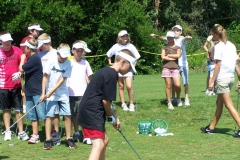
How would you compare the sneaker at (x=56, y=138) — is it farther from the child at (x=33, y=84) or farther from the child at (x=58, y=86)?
the child at (x=33, y=84)

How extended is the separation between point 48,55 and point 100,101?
305cm

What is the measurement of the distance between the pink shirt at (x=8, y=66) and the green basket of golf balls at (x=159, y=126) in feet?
8.47

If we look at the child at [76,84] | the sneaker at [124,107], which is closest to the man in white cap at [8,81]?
the child at [76,84]

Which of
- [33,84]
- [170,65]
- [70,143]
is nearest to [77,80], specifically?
[33,84]

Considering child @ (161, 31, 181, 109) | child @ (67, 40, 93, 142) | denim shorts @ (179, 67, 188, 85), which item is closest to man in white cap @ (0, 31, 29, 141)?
child @ (67, 40, 93, 142)

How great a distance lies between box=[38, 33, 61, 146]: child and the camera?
849cm

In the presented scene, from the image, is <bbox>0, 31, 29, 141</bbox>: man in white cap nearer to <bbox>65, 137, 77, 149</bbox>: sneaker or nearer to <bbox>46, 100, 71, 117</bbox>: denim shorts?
<bbox>46, 100, 71, 117</bbox>: denim shorts

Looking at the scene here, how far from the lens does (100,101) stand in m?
6.02

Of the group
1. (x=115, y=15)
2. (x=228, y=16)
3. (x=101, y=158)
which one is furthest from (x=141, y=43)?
(x=101, y=158)

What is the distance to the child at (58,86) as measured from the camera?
8094 mm

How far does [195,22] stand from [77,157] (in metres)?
31.8

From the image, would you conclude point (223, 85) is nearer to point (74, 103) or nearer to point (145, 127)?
point (145, 127)

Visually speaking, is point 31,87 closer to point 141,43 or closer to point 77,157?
point 77,157

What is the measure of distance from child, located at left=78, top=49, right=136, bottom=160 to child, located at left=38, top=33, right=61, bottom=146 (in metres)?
2.41
